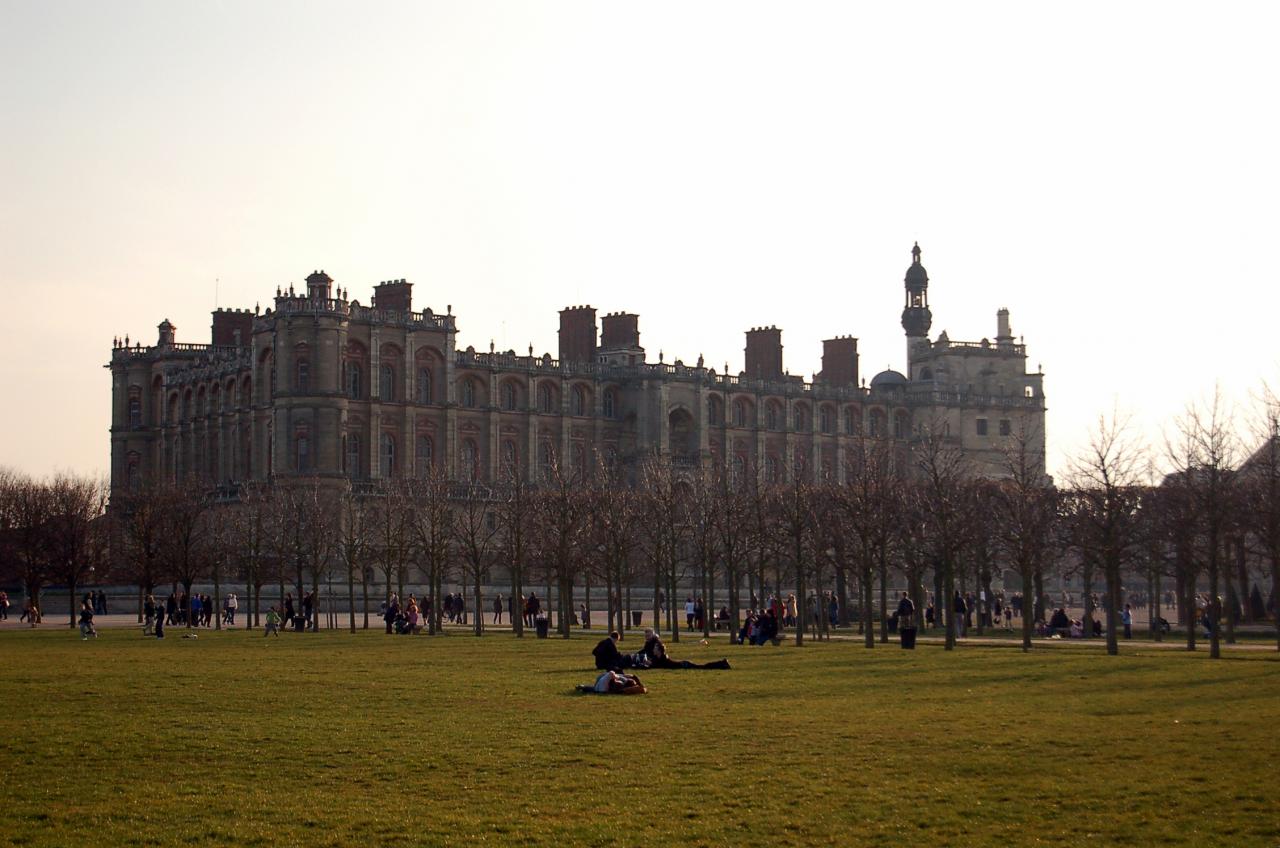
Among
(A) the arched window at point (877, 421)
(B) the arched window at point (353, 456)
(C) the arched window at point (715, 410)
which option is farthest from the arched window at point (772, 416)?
(B) the arched window at point (353, 456)

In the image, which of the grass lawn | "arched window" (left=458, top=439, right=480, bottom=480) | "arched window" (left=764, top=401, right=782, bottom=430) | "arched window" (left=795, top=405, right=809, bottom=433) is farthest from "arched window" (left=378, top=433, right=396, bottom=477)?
the grass lawn

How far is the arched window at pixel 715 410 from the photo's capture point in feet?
396

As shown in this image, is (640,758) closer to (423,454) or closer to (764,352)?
(423,454)

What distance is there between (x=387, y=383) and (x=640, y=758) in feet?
272

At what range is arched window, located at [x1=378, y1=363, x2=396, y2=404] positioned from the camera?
336 ft

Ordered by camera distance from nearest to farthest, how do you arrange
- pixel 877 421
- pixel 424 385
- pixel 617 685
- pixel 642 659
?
pixel 617 685
pixel 642 659
pixel 424 385
pixel 877 421

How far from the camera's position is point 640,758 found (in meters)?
21.4

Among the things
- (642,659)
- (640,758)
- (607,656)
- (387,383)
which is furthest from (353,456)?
(640,758)

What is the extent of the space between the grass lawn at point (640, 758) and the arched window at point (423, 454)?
6728cm

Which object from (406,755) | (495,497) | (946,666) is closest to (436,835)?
(406,755)

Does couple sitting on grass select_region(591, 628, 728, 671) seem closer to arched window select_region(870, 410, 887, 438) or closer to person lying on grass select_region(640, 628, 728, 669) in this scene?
person lying on grass select_region(640, 628, 728, 669)

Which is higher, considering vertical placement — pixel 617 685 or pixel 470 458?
pixel 470 458

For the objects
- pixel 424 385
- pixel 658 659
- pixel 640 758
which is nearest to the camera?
pixel 640 758

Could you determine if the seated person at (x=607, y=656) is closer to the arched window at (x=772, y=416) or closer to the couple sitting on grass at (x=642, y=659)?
the couple sitting on grass at (x=642, y=659)
